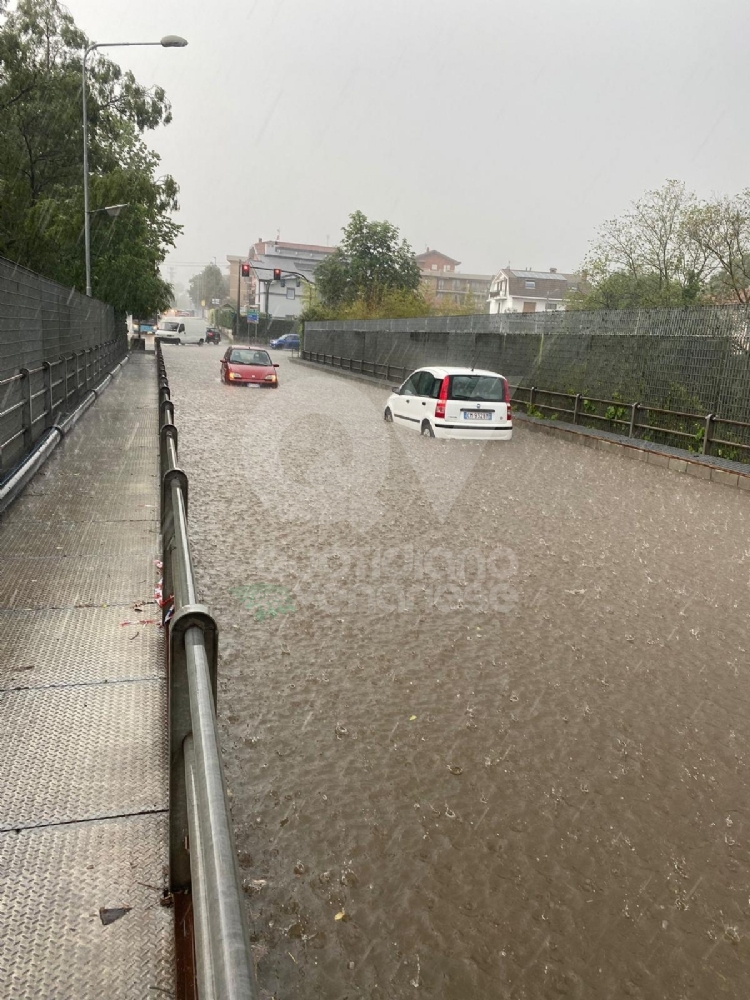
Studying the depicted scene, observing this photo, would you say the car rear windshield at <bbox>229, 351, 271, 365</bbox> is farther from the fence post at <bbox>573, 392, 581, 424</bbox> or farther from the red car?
the fence post at <bbox>573, 392, 581, 424</bbox>

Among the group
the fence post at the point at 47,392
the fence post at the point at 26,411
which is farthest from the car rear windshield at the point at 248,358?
the fence post at the point at 26,411

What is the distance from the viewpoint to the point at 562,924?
2.90 m

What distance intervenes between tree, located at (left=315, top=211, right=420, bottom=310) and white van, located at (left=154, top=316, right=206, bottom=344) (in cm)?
1449

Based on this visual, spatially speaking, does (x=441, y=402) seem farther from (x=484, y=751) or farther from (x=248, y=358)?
(x=248, y=358)

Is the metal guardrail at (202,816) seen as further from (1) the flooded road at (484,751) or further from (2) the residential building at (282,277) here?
(2) the residential building at (282,277)

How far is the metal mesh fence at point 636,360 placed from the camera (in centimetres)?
1579

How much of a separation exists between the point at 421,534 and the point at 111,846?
5.97 meters

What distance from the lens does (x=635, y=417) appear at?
17.9m

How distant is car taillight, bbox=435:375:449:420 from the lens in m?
16.7

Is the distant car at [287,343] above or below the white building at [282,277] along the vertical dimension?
below

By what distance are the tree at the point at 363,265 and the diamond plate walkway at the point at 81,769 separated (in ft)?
252

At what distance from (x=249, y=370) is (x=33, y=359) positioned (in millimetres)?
17475

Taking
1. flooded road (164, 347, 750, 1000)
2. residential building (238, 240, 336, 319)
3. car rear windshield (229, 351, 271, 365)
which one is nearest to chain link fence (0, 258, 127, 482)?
flooded road (164, 347, 750, 1000)

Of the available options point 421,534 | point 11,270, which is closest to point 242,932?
point 421,534
